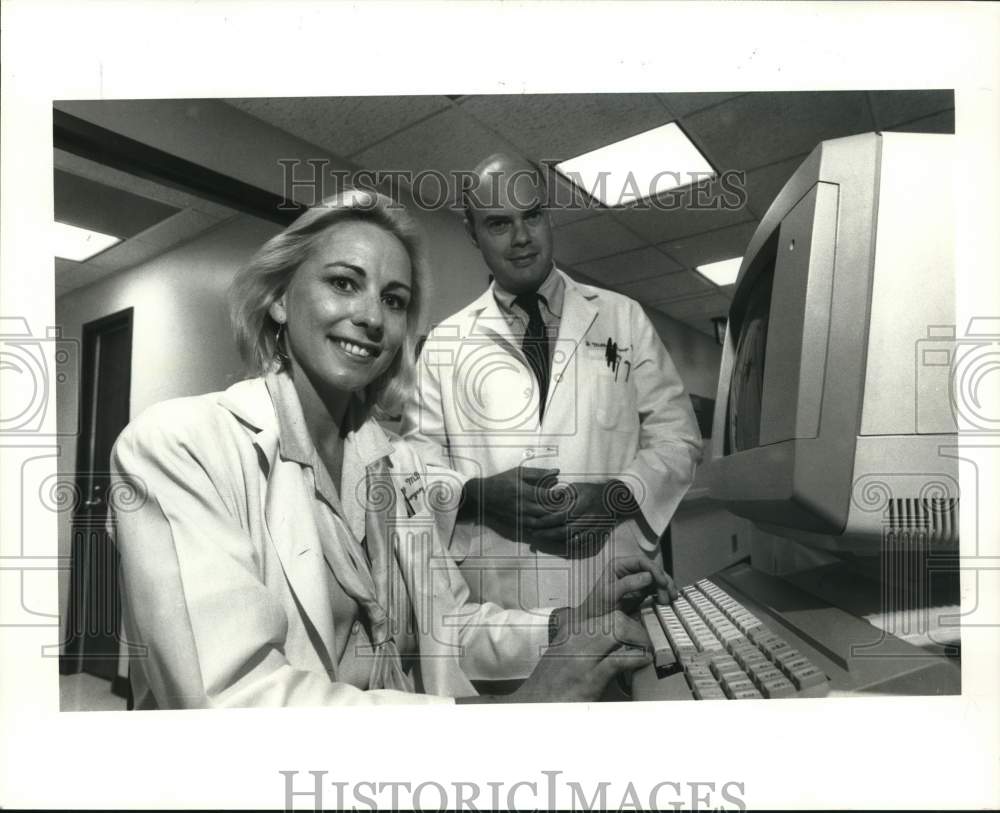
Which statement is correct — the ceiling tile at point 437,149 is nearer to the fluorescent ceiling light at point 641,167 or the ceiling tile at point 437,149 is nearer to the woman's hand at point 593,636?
the fluorescent ceiling light at point 641,167

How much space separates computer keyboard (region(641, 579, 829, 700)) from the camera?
109 cm

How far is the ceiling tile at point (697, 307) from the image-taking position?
135cm

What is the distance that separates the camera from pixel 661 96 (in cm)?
136

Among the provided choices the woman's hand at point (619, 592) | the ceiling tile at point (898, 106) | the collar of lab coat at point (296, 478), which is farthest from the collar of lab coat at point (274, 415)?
the ceiling tile at point (898, 106)

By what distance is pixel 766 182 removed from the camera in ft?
4.41

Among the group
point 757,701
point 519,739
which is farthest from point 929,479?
point 519,739

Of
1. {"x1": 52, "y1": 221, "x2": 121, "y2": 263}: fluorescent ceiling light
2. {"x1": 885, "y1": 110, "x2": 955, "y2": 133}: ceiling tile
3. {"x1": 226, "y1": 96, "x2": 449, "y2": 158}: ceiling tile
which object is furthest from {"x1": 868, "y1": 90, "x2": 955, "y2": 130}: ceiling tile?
{"x1": 52, "y1": 221, "x2": 121, "y2": 263}: fluorescent ceiling light

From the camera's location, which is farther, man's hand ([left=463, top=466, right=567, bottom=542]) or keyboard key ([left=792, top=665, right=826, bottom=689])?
man's hand ([left=463, top=466, right=567, bottom=542])

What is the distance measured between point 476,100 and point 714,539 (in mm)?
866

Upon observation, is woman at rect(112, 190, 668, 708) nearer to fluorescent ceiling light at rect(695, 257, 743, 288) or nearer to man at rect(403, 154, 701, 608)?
man at rect(403, 154, 701, 608)

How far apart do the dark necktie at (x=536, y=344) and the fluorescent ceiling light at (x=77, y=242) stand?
713 millimetres

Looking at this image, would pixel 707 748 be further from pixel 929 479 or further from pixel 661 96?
pixel 661 96

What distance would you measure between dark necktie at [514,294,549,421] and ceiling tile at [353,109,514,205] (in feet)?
0.73

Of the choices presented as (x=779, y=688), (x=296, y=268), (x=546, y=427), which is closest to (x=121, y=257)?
(x=296, y=268)
